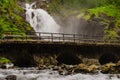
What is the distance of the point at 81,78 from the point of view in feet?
176

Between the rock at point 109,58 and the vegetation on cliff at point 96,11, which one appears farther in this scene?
the vegetation on cliff at point 96,11

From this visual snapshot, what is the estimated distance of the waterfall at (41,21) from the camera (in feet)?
329

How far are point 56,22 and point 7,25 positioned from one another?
2679 centimetres

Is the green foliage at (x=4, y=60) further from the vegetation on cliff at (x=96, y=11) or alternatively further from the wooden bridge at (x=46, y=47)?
the vegetation on cliff at (x=96, y=11)

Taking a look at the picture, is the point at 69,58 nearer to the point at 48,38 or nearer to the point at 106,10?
the point at 48,38

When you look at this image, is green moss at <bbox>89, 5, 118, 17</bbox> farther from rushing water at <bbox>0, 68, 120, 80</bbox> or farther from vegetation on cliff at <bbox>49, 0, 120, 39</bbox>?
rushing water at <bbox>0, 68, 120, 80</bbox>

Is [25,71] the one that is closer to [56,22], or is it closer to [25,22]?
[25,22]

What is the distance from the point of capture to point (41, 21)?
103 m

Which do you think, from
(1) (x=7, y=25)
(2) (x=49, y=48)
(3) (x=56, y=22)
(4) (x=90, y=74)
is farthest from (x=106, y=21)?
(4) (x=90, y=74)

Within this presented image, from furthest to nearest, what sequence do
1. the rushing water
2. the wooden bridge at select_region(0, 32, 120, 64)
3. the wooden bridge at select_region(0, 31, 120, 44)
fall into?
1. the wooden bridge at select_region(0, 31, 120, 44)
2. the wooden bridge at select_region(0, 32, 120, 64)
3. the rushing water

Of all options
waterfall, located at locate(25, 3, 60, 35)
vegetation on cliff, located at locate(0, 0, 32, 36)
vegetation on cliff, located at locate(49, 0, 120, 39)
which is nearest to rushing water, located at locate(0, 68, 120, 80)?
vegetation on cliff, located at locate(0, 0, 32, 36)

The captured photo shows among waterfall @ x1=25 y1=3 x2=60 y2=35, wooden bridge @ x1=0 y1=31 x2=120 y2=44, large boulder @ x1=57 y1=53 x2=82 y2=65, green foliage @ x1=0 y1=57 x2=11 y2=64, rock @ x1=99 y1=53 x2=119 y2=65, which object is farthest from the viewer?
waterfall @ x1=25 y1=3 x2=60 y2=35

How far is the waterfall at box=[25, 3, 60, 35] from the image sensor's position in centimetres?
10031

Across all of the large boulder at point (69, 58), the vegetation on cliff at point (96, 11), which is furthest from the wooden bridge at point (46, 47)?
the vegetation on cliff at point (96, 11)
